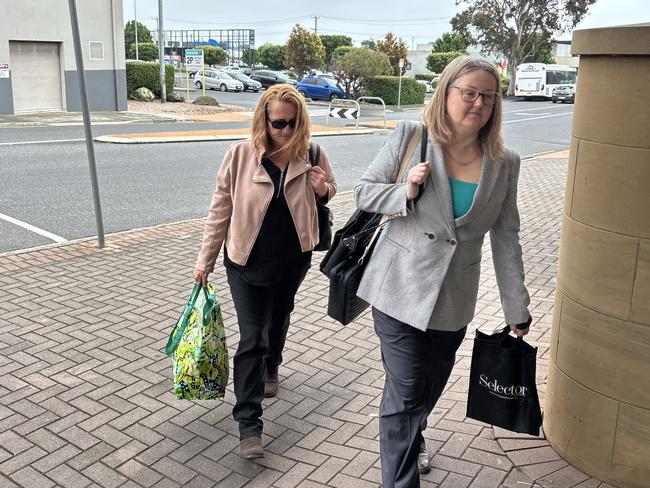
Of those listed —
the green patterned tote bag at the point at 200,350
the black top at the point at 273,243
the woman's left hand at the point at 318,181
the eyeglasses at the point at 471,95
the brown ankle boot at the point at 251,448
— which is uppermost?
the eyeglasses at the point at 471,95

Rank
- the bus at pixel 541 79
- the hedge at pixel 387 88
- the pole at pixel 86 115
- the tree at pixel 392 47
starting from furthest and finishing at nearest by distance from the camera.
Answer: the tree at pixel 392 47 → the bus at pixel 541 79 → the hedge at pixel 387 88 → the pole at pixel 86 115

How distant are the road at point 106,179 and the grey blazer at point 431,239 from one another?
5707mm

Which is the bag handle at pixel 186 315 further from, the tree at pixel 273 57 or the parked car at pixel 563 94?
the tree at pixel 273 57

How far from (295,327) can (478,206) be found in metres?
2.74

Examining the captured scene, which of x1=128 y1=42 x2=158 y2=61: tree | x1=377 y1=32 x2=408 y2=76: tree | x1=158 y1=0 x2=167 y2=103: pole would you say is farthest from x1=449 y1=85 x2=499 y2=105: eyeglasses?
x1=128 y1=42 x2=158 y2=61: tree

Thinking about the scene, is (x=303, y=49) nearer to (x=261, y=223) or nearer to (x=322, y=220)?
(x=322, y=220)

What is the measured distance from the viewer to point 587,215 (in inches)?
123

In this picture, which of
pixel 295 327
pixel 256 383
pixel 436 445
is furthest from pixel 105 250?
pixel 436 445

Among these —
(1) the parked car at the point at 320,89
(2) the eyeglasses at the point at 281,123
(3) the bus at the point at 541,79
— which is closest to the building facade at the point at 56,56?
(1) the parked car at the point at 320,89

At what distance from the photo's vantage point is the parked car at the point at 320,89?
129ft

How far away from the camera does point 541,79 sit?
50.0 metres

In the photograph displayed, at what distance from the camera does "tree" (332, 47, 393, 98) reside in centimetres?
3797

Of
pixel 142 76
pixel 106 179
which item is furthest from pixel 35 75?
pixel 106 179

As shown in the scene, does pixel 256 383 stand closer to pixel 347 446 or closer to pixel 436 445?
pixel 347 446
